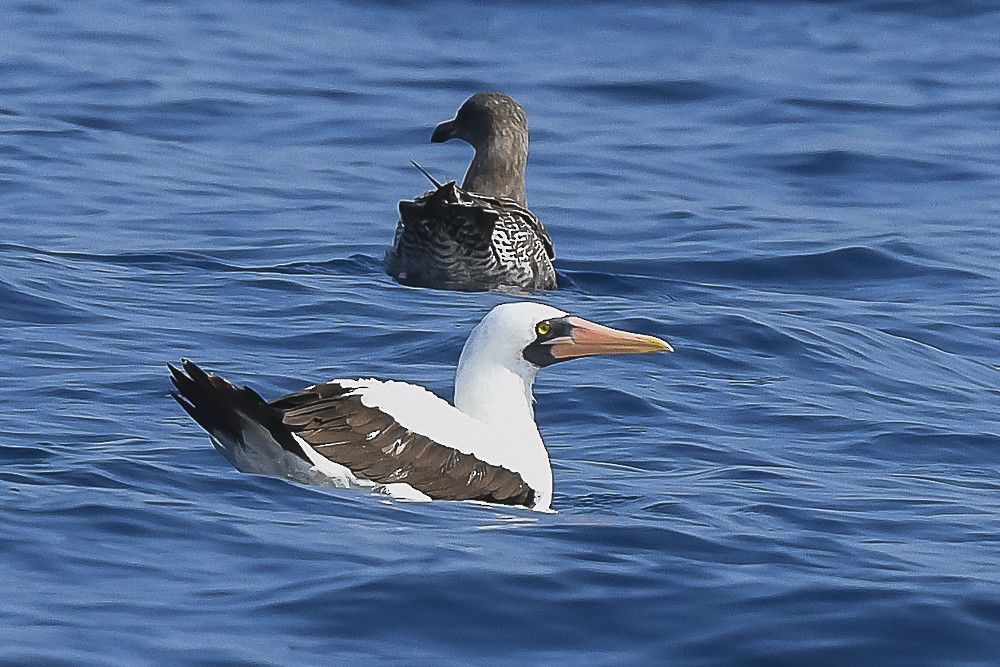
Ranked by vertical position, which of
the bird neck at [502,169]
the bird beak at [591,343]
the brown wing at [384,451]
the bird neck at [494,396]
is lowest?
the brown wing at [384,451]

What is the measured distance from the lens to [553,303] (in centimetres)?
1348

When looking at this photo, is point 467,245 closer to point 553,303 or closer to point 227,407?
point 553,303

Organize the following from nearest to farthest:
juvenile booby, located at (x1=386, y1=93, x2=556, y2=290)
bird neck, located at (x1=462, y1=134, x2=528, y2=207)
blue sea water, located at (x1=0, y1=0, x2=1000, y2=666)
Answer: blue sea water, located at (x1=0, y1=0, x2=1000, y2=666) → juvenile booby, located at (x1=386, y1=93, x2=556, y2=290) → bird neck, located at (x1=462, y1=134, x2=528, y2=207)

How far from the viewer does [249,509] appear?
26.4 feet

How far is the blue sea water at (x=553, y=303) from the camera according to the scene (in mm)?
6824

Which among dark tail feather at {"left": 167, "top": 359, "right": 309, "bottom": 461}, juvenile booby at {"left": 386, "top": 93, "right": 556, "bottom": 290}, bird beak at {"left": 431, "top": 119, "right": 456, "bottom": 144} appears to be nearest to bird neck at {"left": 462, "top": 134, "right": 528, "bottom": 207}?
bird beak at {"left": 431, "top": 119, "right": 456, "bottom": 144}

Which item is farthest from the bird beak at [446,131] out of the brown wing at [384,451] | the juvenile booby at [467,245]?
the brown wing at [384,451]

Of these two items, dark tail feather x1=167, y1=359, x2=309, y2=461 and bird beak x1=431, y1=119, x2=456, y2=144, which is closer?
dark tail feather x1=167, y1=359, x2=309, y2=461

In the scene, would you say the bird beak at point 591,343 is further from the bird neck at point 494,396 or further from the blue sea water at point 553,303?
the blue sea water at point 553,303

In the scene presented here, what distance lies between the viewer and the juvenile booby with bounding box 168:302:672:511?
820cm

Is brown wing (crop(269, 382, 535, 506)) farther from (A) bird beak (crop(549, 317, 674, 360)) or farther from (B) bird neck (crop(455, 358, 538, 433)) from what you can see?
(A) bird beak (crop(549, 317, 674, 360))

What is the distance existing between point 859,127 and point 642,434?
37.5 ft

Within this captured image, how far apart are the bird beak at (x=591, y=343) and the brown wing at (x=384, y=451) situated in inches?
26.0

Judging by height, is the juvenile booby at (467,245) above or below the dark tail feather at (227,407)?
above
